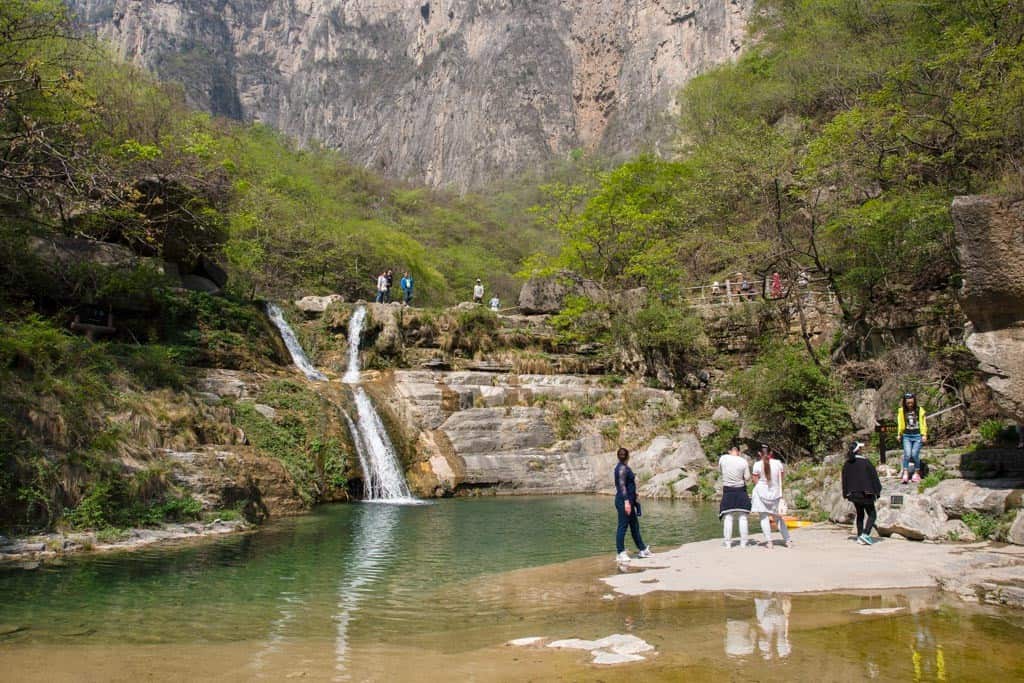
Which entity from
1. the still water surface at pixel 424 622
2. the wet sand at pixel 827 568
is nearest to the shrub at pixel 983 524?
the wet sand at pixel 827 568

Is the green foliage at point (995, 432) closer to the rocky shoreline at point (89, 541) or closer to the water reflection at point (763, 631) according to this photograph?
the water reflection at point (763, 631)

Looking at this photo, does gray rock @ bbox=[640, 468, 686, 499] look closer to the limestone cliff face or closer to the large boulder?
the large boulder

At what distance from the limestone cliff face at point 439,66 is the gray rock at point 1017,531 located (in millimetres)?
66895

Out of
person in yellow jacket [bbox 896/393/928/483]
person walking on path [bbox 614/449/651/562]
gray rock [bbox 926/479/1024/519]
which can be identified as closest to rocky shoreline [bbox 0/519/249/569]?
person walking on path [bbox 614/449/651/562]

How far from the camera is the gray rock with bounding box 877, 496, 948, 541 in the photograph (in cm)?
1048

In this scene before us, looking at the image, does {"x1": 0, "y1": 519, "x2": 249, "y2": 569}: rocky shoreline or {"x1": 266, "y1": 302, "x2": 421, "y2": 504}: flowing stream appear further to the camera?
{"x1": 266, "y1": 302, "x2": 421, "y2": 504}: flowing stream

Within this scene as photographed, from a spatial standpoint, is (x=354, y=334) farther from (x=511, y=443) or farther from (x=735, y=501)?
(x=735, y=501)

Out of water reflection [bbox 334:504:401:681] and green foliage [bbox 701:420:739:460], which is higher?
green foliage [bbox 701:420:739:460]

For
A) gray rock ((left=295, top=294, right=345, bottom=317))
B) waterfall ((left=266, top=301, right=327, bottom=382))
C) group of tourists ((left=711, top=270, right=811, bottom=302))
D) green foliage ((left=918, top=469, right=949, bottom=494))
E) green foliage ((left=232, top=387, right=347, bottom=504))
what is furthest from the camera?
group of tourists ((left=711, top=270, right=811, bottom=302))

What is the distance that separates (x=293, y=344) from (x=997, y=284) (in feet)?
67.3

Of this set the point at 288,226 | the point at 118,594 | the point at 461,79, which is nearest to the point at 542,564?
the point at 118,594

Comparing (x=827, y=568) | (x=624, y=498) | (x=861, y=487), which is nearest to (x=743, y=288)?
(x=861, y=487)

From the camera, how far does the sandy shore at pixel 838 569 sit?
7.50 meters

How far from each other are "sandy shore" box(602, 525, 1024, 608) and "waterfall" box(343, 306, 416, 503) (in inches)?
418
